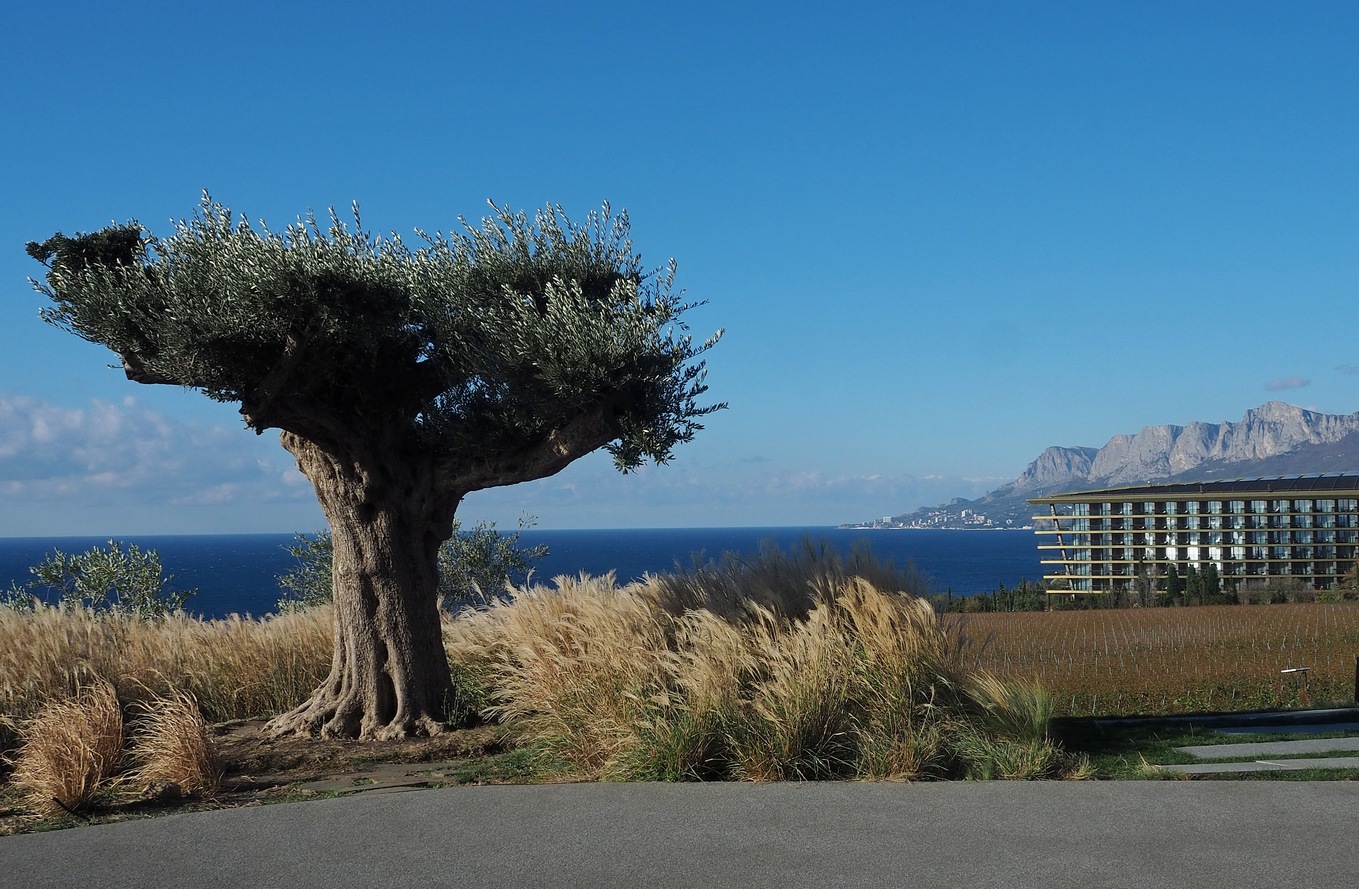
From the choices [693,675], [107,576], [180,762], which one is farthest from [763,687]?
[107,576]

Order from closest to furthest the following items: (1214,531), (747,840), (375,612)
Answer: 1. (747,840)
2. (375,612)
3. (1214,531)

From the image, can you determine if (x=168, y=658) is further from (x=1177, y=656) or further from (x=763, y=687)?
(x=1177, y=656)

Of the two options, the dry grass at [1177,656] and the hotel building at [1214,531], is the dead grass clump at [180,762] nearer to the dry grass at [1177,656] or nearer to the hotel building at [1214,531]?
the dry grass at [1177,656]

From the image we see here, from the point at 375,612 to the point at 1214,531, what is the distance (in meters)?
94.0

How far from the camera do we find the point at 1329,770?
7.36 m

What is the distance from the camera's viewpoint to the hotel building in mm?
85062

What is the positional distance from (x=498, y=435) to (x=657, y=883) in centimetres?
571

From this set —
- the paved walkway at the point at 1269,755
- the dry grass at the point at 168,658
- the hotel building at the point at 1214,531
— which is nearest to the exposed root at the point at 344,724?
the dry grass at the point at 168,658

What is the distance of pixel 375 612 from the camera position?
997cm

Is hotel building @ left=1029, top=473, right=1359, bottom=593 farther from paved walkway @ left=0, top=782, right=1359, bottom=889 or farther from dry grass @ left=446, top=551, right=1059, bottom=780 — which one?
paved walkway @ left=0, top=782, right=1359, bottom=889

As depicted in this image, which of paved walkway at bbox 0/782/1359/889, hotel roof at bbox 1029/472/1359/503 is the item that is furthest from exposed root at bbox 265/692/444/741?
hotel roof at bbox 1029/472/1359/503

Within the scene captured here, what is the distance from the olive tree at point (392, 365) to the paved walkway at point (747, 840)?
10.8ft

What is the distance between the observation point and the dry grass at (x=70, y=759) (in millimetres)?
6793

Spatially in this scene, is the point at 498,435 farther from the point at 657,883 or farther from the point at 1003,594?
the point at 1003,594
